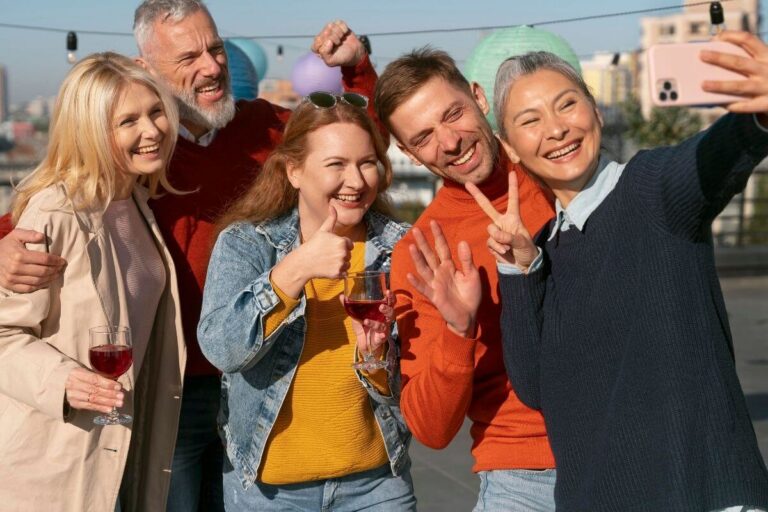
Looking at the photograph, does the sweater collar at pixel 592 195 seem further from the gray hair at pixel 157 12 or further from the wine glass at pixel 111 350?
the gray hair at pixel 157 12

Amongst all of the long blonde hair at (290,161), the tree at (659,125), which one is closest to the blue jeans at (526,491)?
the long blonde hair at (290,161)

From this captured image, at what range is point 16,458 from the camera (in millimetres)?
2996

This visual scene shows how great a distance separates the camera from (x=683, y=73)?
1.80 metres

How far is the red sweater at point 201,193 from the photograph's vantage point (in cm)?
341

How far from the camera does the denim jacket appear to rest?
2.77 meters

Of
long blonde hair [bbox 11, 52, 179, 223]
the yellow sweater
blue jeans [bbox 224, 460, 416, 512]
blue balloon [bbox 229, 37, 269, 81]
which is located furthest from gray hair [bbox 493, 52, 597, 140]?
blue balloon [bbox 229, 37, 269, 81]

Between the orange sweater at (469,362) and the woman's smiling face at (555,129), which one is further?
the orange sweater at (469,362)

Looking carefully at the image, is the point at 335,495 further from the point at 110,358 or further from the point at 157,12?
the point at 157,12

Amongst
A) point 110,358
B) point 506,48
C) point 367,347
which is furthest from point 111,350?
point 506,48

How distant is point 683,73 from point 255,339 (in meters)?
1.36

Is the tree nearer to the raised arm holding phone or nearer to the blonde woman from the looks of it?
the blonde woman

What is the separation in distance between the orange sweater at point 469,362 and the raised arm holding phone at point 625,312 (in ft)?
0.56

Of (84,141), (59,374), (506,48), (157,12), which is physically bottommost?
(59,374)

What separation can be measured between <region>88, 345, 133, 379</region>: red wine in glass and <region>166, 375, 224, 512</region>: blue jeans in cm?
62
